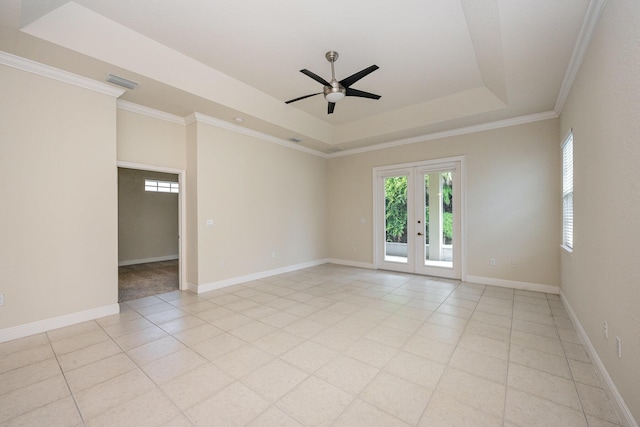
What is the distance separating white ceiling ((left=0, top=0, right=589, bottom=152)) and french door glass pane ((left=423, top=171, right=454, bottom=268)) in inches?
52.0

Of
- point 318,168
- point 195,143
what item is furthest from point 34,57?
point 318,168

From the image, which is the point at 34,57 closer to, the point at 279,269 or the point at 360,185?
the point at 279,269

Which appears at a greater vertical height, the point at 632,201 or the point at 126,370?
the point at 632,201

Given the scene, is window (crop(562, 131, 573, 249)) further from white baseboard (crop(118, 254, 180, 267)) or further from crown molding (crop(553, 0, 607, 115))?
white baseboard (crop(118, 254, 180, 267))

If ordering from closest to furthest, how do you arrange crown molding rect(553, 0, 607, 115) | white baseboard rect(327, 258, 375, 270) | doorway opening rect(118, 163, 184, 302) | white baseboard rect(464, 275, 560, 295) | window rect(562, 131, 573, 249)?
crown molding rect(553, 0, 607, 115) → window rect(562, 131, 573, 249) → white baseboard rect(464, 275, 560, 295) → white baseboard rect(327, 258, 375, 270) → doorway opening rect(118, 163, 184, 302)

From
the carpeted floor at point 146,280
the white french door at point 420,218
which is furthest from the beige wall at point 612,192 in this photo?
the carpeted floor at point 146,280

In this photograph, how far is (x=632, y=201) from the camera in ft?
5.31

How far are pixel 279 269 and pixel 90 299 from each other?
3.25 meters

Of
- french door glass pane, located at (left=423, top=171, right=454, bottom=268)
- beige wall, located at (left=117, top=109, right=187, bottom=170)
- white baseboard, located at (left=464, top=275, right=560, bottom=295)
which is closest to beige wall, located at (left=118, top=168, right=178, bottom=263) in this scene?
beige wall, located at (left=117, top=109, right=187, bottom=170)

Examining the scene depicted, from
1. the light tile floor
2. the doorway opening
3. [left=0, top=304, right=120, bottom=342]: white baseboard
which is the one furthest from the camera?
the doorway opening

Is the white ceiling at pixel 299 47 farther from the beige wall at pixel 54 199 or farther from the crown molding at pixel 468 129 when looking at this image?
the beige wall at pixel 54 199

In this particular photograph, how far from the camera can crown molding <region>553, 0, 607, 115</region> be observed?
220 centimetres

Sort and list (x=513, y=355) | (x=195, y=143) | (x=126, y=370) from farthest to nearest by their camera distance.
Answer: (x=195, y=143)
(x=513, y=355)
(x=126, y=370)

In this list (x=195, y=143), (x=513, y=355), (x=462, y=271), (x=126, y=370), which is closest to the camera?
(x=126, y=370)
